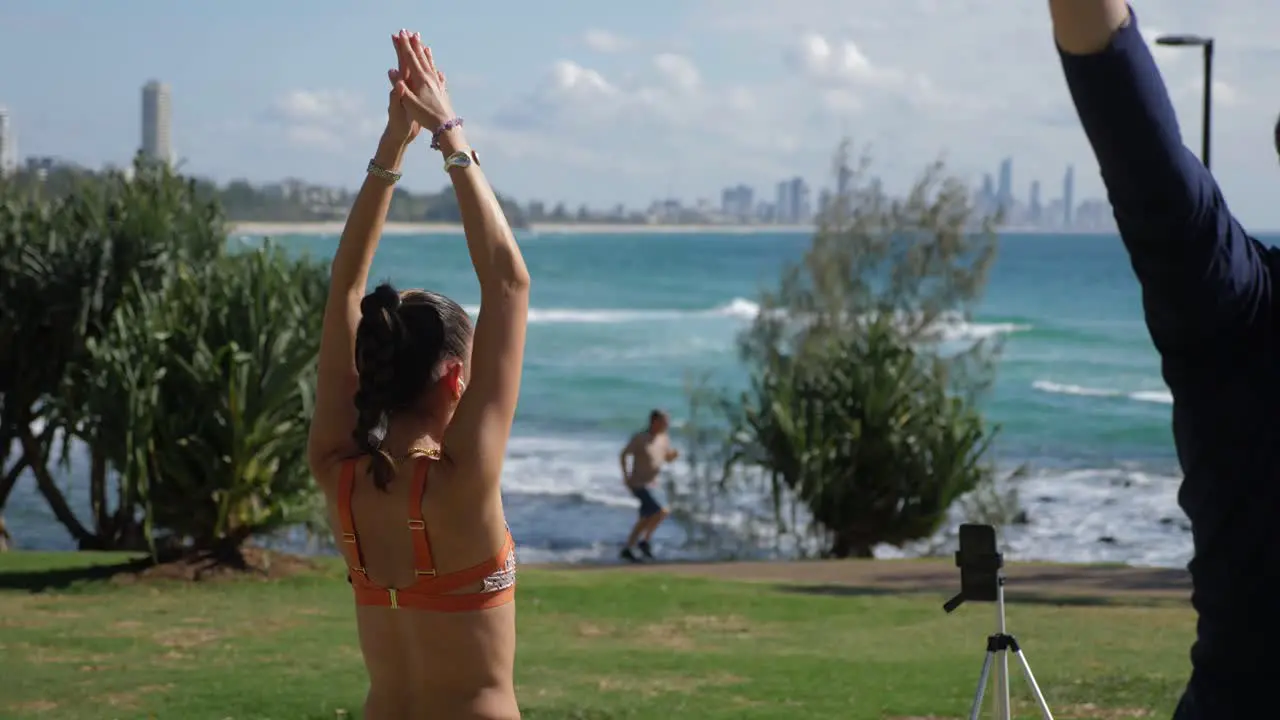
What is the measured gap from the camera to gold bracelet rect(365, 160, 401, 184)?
2928mm

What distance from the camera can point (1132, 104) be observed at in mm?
1062

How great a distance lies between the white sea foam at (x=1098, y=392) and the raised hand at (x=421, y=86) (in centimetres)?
4822

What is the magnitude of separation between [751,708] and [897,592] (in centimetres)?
536

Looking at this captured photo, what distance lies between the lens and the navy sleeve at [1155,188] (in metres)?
1.06

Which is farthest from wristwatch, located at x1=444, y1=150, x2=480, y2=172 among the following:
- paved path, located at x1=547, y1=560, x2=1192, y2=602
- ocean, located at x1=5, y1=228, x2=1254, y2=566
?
paved path, located at x1=547, y1=560, x2=1192, y2=602

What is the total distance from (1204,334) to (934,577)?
44.7ft

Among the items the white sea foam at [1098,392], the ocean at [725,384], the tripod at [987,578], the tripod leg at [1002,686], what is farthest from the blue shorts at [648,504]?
the white sea foam at [1098,392]

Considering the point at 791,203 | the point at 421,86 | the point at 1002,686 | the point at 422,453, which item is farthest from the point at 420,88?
the point at 791,203

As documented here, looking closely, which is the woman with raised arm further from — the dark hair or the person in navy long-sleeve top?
the person in navy long-sleeve top

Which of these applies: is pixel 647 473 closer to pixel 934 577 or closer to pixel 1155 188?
pixel 934 577

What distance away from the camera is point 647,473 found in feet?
67.4

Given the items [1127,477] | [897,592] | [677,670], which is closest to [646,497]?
[897,592]

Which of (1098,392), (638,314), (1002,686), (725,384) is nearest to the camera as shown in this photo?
(1002,686)

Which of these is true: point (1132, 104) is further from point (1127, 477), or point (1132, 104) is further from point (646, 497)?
point (1127, 477)
